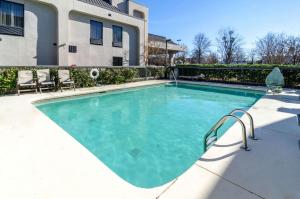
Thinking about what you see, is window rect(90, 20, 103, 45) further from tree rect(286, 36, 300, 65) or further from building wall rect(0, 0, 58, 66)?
tree rect(286, 36, 300, 65)

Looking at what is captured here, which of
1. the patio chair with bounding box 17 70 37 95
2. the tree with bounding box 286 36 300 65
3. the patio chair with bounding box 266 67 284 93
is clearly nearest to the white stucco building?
the patio chair with bounding box 17 70 37 95

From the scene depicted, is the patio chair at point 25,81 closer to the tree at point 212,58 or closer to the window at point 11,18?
the window at point 11,18

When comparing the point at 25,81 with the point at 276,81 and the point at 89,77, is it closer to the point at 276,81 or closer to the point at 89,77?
the point at 89,77

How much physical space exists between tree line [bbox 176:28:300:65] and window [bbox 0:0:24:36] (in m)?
23.2

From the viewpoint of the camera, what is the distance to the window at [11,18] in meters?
12.2

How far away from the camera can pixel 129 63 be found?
64.8 ft

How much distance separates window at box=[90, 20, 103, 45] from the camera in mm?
16312

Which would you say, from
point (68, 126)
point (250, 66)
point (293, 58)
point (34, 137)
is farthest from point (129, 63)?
point (293, 58)

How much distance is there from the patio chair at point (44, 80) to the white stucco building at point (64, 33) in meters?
4.47

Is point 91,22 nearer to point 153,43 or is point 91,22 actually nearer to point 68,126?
point 153,43

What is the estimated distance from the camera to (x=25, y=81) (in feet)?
30.0

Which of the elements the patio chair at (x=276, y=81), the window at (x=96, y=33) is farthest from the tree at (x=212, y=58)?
the patio chair at (x=276, y=81)

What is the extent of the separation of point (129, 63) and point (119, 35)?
264 centimetres

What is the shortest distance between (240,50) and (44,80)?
34610 mm
